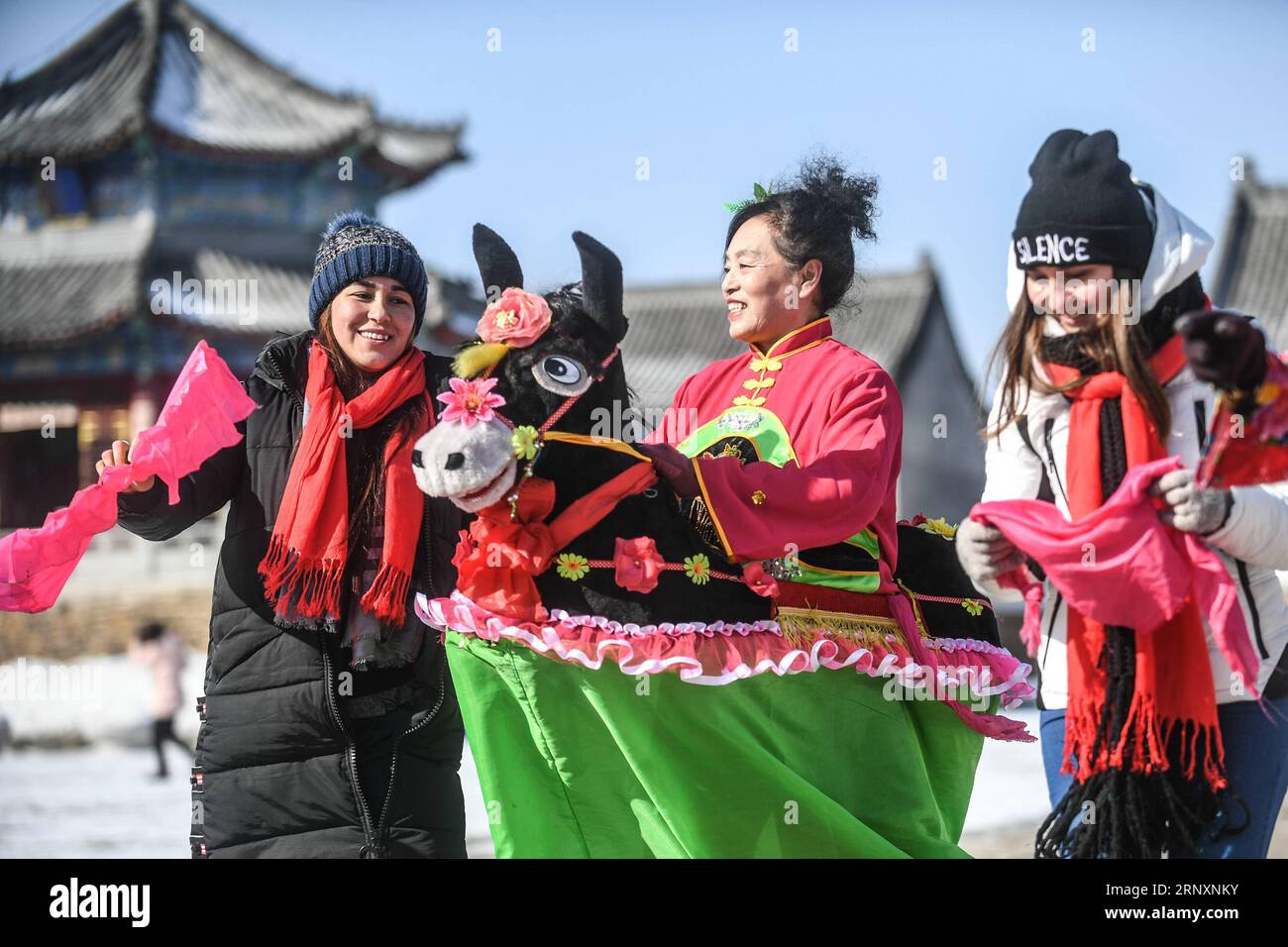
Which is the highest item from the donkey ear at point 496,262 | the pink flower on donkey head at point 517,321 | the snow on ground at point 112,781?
the donkey ear at point 496,262

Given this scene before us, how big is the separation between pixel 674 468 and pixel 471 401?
1.23 feet

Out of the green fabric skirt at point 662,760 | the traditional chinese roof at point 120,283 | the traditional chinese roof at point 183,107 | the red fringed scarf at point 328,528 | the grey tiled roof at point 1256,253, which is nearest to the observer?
the green fabric skirt at point 662,760

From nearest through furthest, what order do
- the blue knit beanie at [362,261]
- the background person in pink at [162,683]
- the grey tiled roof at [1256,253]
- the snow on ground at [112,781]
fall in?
the blue knit beanie at [362,261], the snow on ground at [112,781], the background person in pink at [162,683], the grey tiled roof at [1256,253]

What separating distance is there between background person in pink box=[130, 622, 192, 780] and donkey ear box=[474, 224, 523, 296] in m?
7.67

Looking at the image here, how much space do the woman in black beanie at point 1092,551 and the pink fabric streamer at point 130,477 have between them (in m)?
1.50

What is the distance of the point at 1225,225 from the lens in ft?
74.1

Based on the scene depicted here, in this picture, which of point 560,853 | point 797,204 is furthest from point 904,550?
point 560,853

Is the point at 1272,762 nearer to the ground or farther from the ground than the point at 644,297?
nearer to the ground

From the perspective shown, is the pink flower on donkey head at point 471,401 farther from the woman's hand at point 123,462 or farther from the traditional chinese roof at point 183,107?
the traditional chinese roof at point 183,107

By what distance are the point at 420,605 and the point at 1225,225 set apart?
72.0ft

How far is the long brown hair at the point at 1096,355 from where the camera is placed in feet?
8.20

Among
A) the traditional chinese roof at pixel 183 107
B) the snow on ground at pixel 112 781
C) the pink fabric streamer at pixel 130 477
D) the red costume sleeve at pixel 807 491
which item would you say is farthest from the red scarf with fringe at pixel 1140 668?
the traditional chinese roof at pixel 183 107
